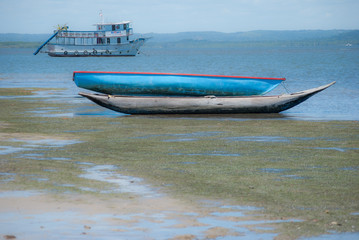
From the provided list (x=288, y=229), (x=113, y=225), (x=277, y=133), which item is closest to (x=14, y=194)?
(x=113, y=225)

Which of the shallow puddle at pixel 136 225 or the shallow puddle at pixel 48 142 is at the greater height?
the shallow puddle at pixel 136 225

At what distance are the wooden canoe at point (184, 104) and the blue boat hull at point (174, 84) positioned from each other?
0.89 metres

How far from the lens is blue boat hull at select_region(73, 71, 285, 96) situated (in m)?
21.7

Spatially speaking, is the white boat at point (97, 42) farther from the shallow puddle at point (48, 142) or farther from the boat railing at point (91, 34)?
the shallow puddle at point (48, 142)

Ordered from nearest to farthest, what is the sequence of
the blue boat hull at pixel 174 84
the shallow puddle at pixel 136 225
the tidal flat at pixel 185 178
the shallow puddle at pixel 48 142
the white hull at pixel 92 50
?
1. the shallow puddle at pixel 136 225
2. the tidal flat at pixel 185 178
3. the shallow puddle at pixel 48 142
4. the blue boat hull at pixel 174 84
5. the white hull at pixel 92 50

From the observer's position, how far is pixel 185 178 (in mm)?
10242

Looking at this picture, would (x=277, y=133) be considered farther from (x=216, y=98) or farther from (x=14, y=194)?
(x=14, y=194)

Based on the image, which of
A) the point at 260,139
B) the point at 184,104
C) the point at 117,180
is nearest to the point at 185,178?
the point at 117,180

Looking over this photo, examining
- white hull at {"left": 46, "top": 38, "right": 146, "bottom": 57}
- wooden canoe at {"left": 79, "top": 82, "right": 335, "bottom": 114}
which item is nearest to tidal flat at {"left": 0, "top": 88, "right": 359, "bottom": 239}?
wooden canoe at {"left": 79, "top": 82, "right": 335, "bottom": 114}

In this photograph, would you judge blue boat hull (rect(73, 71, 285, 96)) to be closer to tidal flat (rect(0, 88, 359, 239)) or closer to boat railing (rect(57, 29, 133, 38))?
tidal flat (rect(0, 88, 359, 239))

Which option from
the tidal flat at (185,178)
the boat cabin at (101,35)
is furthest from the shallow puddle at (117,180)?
the boat cabin at (101,35)

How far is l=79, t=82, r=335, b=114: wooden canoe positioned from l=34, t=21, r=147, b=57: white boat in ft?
294

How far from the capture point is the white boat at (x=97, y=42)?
110 metres

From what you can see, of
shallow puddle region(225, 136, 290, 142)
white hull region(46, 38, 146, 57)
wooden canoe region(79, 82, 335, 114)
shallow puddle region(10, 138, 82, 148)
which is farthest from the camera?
white hull region(46, 38, 146, 57)
